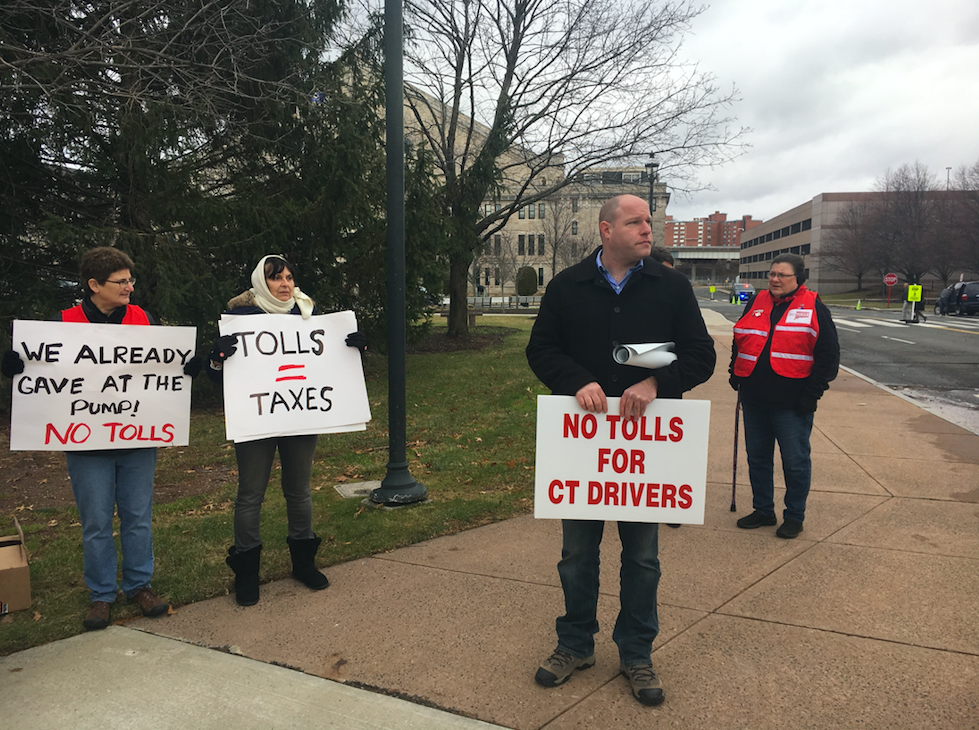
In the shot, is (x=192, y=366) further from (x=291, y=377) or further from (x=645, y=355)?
(x=645, y=355)

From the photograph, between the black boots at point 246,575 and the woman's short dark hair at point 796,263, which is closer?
the black boots at point 246,575

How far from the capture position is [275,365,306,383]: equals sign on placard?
13.2 ft

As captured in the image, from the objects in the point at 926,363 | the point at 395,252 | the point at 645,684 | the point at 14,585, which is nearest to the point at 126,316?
the point at 14,585

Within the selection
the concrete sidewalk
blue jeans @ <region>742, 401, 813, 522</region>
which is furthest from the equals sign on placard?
blue jeans @ <region>742, 401, 813, 522</region>

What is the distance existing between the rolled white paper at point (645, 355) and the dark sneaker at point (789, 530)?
278 cm

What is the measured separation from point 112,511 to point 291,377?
3.81 feet

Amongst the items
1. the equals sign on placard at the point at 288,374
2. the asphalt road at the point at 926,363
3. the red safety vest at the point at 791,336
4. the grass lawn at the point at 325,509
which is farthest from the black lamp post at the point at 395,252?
the asphalt road at the point at 926,363

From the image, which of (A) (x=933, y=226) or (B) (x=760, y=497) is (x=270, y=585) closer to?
(B) (x=760, y=497)

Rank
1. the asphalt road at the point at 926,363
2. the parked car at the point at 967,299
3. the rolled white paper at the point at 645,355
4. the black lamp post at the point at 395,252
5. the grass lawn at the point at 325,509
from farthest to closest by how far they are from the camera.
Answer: the parked car at the point at 967,299 → the asphalt road at the point at 926,363 → the black lamp post at the point at 395,252 → the grass lawn at the point at 325,509 → the rolled white paper at the point at 645,355

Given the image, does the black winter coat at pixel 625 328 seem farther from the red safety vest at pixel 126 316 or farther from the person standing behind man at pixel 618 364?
the red safety vest at pixel 126 316

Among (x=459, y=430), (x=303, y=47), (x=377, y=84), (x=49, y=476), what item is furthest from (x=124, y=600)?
(x=377, y=84)

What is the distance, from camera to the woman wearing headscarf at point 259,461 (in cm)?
389

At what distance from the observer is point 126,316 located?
154 inches

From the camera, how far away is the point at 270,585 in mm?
4223
